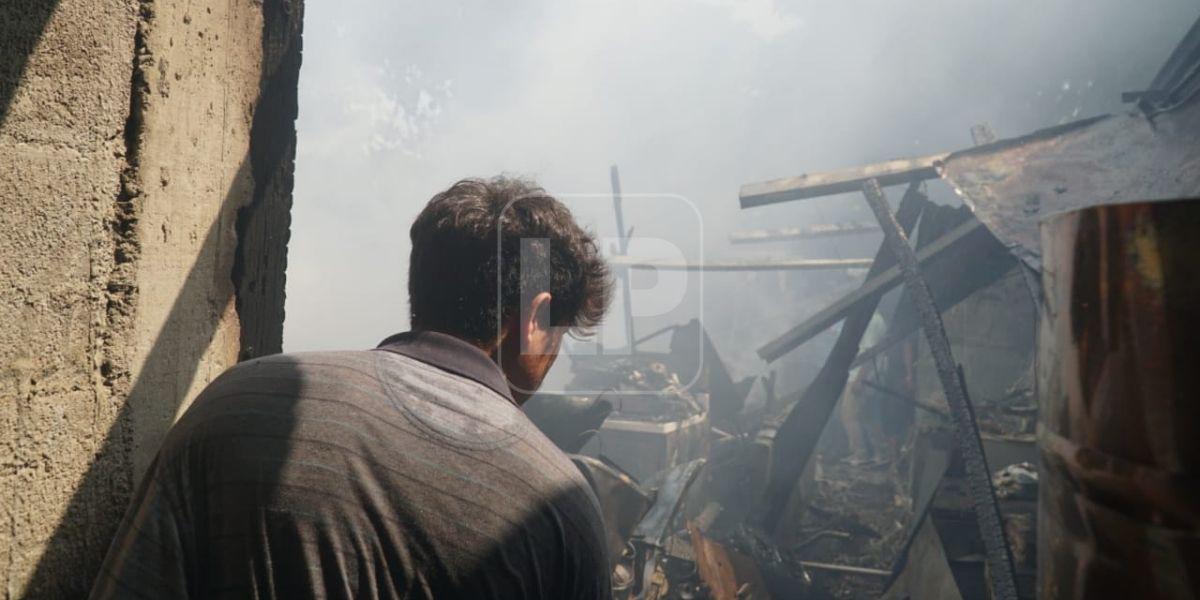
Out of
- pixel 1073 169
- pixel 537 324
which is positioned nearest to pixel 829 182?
pixel 1073 169

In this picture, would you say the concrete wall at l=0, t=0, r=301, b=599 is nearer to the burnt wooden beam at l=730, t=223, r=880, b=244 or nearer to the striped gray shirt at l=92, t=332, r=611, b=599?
the striped gray shirt at l=92, t=332, r=611, b=599

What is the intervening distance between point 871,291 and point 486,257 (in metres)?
4.94

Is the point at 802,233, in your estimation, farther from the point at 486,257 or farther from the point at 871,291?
the point at 486,257

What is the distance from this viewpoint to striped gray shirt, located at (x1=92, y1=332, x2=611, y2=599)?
37.4 inches

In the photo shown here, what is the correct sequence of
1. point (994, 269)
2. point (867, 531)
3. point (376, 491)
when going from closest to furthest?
point (376, 491), point (994, 269), point (867, 531)

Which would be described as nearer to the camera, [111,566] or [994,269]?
[111,566]

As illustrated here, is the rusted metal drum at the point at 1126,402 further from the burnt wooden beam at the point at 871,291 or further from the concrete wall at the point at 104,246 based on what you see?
the burnt wooden beam at the point at 871,291

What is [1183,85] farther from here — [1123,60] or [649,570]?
[1123,60]

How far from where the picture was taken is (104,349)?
107 cm

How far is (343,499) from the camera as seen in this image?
966mm

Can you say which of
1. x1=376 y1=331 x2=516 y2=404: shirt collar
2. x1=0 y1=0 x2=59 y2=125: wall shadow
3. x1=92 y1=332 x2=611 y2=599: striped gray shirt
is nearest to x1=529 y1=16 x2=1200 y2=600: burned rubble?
x1=92 y1=332 x2=611 y2=599: striped gray shirt

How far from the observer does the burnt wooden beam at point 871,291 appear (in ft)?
17.1

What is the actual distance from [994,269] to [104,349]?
7175 mm

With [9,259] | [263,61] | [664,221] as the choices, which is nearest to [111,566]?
[9,259]
